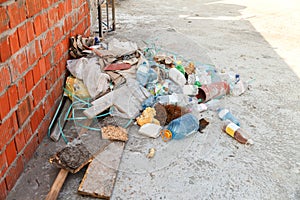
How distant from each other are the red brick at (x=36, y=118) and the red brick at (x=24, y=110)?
0.28 feet

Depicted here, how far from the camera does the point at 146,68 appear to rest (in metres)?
2.77

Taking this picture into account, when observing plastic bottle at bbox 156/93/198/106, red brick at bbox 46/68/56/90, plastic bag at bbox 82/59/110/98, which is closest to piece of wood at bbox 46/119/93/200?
red brick at bbox 46/68/56/90

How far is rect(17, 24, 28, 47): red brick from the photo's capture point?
1808 millimetres

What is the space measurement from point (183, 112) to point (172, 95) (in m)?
0.22

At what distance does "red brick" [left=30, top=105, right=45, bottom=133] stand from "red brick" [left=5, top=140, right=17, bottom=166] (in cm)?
25

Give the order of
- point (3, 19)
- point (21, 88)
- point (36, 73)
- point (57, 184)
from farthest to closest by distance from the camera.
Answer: point (36, 73), point (21, 88), point (57, 184), point (3, 19)

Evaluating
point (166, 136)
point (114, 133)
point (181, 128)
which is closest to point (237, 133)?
point (181, 128)

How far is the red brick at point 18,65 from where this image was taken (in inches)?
68.1

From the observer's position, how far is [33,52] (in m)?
1.99

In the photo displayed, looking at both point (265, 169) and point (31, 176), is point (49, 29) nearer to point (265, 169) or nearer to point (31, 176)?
point (31, 176)

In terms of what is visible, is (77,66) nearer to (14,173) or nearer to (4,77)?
(4,77)

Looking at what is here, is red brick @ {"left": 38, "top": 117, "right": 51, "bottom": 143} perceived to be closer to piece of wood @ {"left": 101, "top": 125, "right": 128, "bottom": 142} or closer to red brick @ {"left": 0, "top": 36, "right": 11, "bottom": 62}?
piece of wood @ {"left": 101, "top": 125, "right": 128, "bottom": 142}

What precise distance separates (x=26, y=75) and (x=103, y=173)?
2.62 ft

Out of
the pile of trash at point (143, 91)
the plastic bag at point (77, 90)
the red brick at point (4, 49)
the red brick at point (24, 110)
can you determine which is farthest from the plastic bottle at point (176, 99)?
the red brick at point (4, 49)
